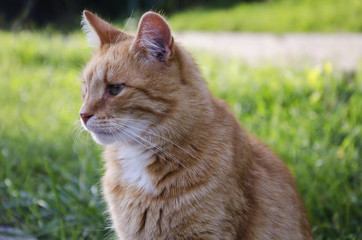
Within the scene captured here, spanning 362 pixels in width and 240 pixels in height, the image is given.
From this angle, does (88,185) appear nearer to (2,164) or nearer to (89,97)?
(2,164)

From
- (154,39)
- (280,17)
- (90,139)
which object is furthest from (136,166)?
(280,17)

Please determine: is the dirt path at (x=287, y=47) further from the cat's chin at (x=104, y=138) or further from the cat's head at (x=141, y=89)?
the cat's chin at (x=104, y=138)

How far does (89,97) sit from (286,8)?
6.01 m

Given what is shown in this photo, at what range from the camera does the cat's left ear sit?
166 cm

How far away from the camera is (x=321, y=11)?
6.36 meters

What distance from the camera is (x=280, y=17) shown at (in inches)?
259

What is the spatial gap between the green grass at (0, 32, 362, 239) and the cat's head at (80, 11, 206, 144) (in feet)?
2.06

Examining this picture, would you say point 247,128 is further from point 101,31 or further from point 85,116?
point 85,116

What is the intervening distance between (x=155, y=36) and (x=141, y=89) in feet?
0.71

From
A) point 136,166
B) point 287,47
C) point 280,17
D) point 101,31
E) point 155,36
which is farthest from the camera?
point 280,17

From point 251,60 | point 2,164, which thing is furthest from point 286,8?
point 2,164

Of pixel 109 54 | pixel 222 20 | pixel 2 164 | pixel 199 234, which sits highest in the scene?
pixel 109 54

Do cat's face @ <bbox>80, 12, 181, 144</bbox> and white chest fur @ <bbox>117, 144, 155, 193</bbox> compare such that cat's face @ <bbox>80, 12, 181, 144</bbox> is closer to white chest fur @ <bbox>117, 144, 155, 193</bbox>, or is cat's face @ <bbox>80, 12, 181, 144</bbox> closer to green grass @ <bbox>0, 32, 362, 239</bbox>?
white chest fur @ <bbox>117, 144, 155, 193</bbox>

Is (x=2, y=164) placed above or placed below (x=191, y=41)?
above
